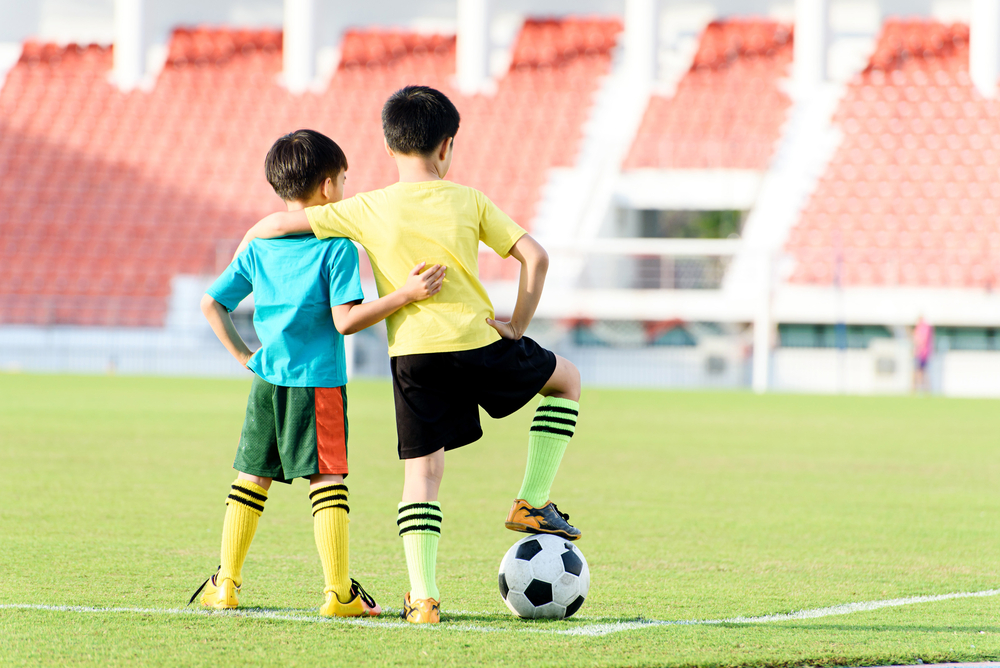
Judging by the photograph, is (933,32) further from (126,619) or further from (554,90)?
(126,619)

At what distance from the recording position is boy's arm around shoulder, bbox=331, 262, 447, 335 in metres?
3.62

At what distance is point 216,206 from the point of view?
85.6 feet

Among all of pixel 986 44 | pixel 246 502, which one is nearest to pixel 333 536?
pixel 246 502

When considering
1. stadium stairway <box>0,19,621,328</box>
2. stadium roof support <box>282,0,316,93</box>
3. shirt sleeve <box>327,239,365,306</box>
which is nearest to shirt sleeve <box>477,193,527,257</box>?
shirt sleeve <box>327,239,365,306</box>

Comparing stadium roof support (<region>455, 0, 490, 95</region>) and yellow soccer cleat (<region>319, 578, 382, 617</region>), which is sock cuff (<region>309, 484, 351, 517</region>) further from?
stadium roof support (<region>455, 0, 490, 95</region>)

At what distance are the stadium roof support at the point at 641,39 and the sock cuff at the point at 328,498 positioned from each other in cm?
2364

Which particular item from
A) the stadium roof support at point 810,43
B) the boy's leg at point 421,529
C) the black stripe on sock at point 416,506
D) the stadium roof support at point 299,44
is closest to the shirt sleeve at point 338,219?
the boy's leg at point 421,529

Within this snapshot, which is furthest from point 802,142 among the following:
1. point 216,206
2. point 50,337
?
point 50,337

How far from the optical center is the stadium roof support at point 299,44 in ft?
90.7

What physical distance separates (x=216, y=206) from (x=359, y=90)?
4.55 metres

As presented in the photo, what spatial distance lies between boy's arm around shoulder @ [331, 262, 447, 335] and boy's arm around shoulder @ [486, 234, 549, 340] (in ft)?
0.79

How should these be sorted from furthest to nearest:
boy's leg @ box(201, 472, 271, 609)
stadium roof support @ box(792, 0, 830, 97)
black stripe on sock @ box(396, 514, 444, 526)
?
1. stadium roof support @ box(792, 0, 830, 97)
2. boy's leg @ box(201, 472, 271, 609)
3. black stripe on sock @ box(396, 514, 444, 526)

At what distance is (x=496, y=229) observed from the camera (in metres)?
3.79

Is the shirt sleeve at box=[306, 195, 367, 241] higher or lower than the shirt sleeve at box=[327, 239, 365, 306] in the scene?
higher
